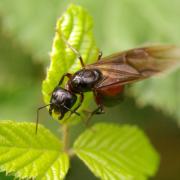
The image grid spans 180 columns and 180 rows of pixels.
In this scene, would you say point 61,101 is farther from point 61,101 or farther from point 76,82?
point 76,82

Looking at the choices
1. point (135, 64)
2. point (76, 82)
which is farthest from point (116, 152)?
point (135, 64)

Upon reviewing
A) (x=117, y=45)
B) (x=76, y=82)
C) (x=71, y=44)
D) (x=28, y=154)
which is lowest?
(x=117, y=45)

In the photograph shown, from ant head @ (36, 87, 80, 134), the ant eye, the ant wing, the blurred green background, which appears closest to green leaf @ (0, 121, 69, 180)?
ant head @ (36, 87, 80, 134)

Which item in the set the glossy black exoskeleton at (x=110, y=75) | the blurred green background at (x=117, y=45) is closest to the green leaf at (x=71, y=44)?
the glossy black exoskeleton at (x=110, y=75)

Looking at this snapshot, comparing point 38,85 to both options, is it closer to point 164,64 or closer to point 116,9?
point 116,9

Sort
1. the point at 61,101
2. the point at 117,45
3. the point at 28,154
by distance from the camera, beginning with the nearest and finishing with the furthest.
Result: the point at 28,154
the point at 61,101
the point at 117,45

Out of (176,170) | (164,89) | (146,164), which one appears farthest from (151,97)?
(146,164)

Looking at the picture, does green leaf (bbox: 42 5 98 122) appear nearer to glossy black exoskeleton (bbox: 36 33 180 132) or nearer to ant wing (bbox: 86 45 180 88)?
glossy black exoskeleton (bbox: 36 33 180 132)
